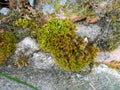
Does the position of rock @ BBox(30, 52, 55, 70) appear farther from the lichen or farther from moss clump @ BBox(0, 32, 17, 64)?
moss clump @ BBox(0, 32, 17, 64)

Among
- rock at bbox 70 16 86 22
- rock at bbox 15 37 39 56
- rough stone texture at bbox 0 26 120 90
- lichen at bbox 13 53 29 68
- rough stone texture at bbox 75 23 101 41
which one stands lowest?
rough stone texture at bbox 0 26 120 90

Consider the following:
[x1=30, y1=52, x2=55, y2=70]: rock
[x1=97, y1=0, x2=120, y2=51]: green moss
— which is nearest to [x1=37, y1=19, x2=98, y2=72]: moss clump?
[x1=30, y1=52, x2=55, y2=70]: rock

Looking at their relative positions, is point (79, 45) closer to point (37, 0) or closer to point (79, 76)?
point (79, 76)

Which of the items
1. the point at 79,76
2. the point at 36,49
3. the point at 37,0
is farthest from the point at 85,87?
the point at 37,0

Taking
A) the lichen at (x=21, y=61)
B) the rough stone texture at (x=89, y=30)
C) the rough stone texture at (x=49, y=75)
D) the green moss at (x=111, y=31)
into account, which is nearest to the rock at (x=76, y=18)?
the rough stone texture at (x=89, y=30)

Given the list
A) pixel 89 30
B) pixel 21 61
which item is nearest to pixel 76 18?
pixel 89 30

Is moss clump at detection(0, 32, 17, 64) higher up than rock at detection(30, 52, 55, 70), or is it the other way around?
moss clump at detection(0, 32, 17, 64)
